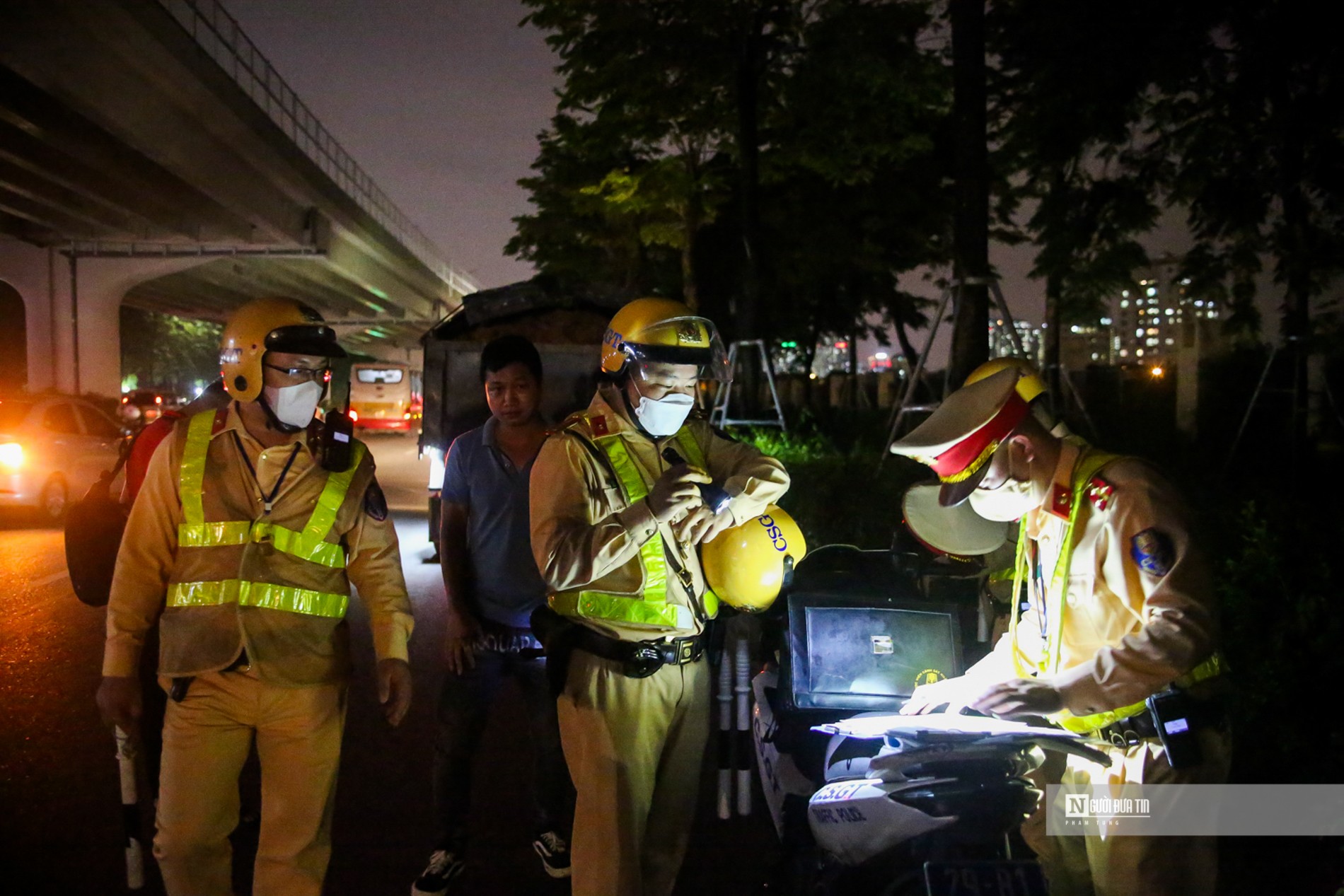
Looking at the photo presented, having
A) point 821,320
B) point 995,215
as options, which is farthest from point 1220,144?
point 821,320

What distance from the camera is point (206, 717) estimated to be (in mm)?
2629

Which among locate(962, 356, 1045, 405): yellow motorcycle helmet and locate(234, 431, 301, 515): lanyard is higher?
locate(962, 356, 1045, 405): yellow motorcycle helmet

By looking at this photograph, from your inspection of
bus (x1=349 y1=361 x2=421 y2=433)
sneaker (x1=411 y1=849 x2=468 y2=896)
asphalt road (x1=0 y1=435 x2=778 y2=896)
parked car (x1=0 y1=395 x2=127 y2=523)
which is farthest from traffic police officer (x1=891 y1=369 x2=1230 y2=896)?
bus (x1=349 y1=361 x2=421 y2=433)

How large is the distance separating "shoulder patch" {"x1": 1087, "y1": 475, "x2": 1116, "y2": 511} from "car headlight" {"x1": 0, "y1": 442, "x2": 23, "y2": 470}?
13.7 meters

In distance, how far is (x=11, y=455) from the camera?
39.8 feet

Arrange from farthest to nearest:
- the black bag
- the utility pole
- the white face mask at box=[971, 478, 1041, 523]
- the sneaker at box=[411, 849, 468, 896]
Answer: the utility pole, the sneaker at box=[411, 849, 468, 896], the black bag, the white face mask at box=[971, 478, 1041, 523]

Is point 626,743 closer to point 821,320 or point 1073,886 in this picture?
point 1073,886

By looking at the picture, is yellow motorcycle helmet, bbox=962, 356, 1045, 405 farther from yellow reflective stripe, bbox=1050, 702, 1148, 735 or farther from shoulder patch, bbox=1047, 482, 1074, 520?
yellow reflective stripe, bbox=1050, 702, 1148, 735

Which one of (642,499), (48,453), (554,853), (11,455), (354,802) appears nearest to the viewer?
(642,499)

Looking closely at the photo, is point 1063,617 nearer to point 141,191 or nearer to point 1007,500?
point 1007,500

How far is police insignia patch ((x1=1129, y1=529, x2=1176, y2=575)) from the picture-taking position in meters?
2.02

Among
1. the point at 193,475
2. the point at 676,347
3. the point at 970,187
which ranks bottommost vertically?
the point at 193,475

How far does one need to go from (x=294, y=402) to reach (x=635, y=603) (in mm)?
1233

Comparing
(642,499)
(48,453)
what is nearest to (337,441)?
(642,499)
